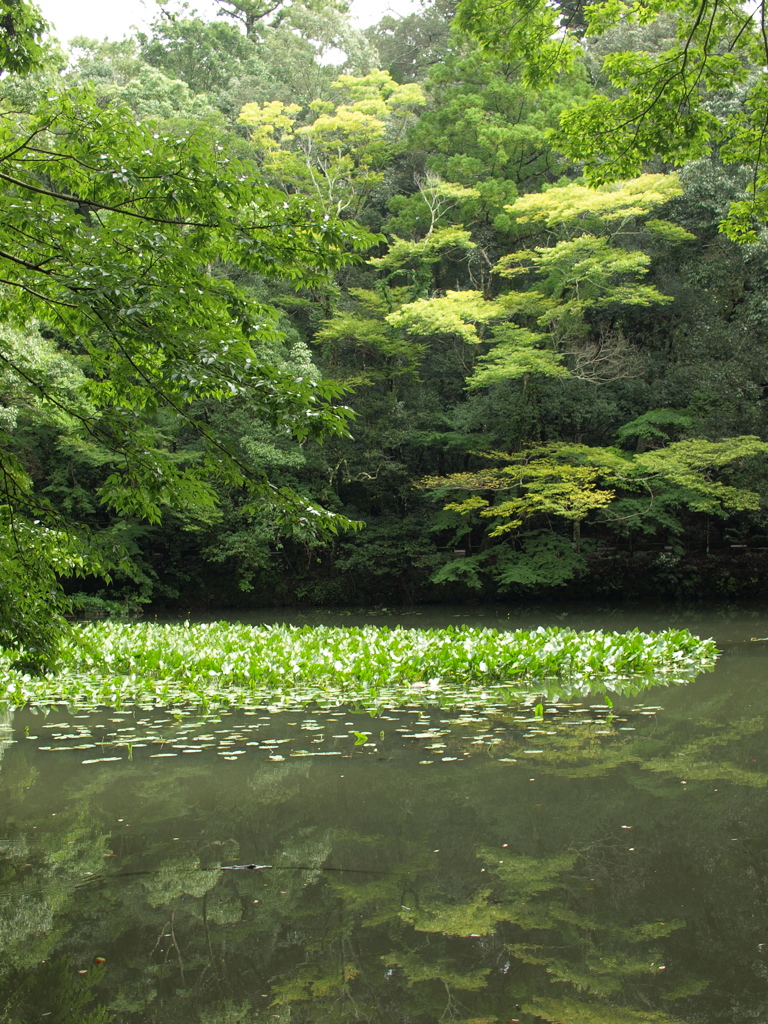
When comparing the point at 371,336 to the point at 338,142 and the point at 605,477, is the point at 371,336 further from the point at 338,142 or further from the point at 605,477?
the point at 605,477

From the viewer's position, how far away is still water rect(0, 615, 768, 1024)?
209cm

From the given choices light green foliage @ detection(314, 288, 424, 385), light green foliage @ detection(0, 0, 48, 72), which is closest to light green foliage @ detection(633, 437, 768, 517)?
light green foliage @ detection(314, 288, 424, 385)

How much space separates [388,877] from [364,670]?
3926mm

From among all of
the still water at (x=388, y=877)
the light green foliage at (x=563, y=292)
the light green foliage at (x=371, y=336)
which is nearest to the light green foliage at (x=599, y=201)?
the light green foliage at (x=563, y=292)

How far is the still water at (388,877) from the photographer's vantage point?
2.09m

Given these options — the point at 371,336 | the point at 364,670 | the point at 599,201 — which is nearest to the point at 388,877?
the point at 364,670

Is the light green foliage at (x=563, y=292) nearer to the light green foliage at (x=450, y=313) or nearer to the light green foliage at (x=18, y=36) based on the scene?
the light green foliage at (x=450, y=313)

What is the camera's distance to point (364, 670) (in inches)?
266

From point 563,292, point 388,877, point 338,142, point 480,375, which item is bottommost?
point 388,877

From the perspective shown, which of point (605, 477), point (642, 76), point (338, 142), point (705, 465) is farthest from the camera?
point (338, 142)

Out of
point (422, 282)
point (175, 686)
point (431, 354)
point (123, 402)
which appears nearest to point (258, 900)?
point (123, 402)

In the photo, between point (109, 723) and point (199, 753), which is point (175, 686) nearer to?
point (109, 723)

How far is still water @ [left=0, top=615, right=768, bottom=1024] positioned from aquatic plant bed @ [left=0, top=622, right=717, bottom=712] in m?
1.33

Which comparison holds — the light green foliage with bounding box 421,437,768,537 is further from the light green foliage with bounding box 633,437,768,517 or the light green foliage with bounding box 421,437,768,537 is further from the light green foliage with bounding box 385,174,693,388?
the light green foliage with bounding box 385,174,693,388
